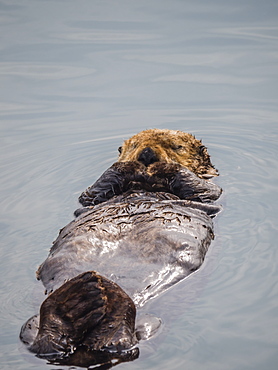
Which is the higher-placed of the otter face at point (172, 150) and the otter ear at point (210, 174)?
the otter face at point (172, 150)

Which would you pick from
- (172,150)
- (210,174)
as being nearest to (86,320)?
(172,150)

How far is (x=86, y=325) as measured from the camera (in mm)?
3057

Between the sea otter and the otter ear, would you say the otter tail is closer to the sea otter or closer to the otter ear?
the sea otter

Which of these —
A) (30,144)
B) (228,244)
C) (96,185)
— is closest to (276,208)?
(228,244)

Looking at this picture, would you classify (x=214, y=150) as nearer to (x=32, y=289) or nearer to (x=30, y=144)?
(x=30, y=144)

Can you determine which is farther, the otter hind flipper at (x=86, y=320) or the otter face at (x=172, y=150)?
the otter face at (x=172, y=150)

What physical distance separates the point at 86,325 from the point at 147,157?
237 centimetres

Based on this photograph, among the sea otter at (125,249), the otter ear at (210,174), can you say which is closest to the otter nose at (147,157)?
the sea otter at (125,249)

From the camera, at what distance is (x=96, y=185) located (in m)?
5.15

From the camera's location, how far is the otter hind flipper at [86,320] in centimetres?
300

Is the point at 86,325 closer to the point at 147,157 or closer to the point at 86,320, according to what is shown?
the point at 86,320

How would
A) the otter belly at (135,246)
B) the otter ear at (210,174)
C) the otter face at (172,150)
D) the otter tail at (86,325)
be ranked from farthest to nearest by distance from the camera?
1. the otter ear at (210,174)
2. the otter face at (172,150)
3. the otter belly at (135,246)
4. the otter tail at (86,325)

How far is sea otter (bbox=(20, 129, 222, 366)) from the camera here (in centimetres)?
304

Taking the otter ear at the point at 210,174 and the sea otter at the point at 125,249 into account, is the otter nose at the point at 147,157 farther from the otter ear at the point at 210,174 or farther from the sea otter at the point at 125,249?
the otter ear at the point at 210,174
